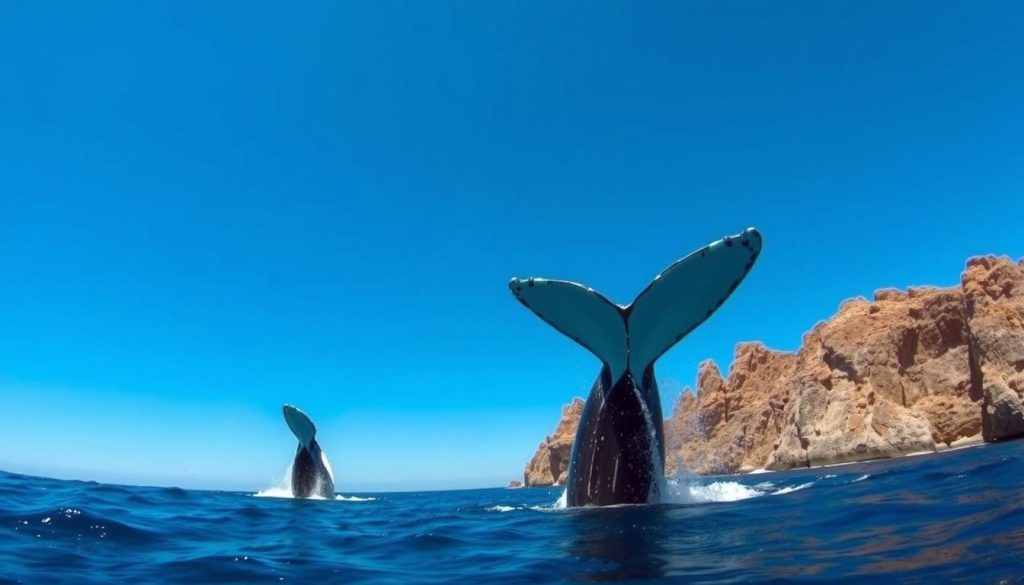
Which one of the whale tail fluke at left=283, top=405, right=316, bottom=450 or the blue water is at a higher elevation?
the whale tail fluke at left=283, top=405, right=316, bottom=450

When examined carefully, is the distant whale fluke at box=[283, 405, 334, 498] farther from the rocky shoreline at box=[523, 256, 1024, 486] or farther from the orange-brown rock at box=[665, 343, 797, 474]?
the orange-brown rock at box=[665, 343, 797, 474]

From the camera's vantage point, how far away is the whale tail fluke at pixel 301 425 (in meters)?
17.8

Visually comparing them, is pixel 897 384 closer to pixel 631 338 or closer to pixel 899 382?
pixel 899 382

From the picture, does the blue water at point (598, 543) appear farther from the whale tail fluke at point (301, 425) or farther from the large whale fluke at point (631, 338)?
the whale tail fluke at point (301, 425)

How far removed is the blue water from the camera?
5.46m

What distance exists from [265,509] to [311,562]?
8839 mm

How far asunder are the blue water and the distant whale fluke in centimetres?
753

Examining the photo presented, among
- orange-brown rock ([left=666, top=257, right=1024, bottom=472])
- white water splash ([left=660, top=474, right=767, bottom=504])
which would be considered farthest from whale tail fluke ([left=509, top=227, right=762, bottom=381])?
orange-brown rock ([left=666, top=257, right=1024, bottom=472])

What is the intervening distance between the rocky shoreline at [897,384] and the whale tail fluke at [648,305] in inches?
1513

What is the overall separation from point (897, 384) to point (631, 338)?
69952 millimetres

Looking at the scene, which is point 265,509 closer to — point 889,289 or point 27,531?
point 27,531

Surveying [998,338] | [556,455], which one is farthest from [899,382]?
[556,455]

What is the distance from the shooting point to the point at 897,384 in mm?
66062

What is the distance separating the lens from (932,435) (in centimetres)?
5691
